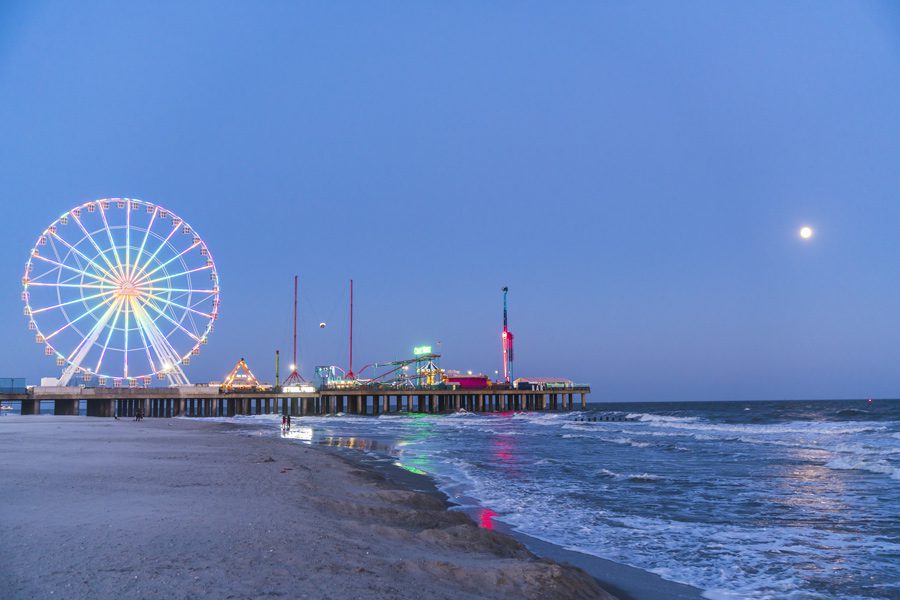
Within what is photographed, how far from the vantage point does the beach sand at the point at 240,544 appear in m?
5.25

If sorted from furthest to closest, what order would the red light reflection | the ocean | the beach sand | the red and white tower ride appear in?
1. the red and white tower ride
2. the red light reflection
3. the ocean
4. the beach sand

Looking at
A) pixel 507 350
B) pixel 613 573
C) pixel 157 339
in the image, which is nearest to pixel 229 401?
pixel 157 339

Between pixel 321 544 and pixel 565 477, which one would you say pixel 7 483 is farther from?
pixel 565 477

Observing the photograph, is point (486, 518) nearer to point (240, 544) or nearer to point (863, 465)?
point (240, 544)

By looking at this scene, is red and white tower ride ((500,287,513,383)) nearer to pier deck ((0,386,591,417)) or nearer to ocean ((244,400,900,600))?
pier deck ((0,386,591,417))

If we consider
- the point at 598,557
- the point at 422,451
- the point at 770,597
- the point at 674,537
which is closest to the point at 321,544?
the point at 598,557

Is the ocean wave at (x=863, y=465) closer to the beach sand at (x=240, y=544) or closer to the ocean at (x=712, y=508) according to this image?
the ocean at (x=712, y=508)

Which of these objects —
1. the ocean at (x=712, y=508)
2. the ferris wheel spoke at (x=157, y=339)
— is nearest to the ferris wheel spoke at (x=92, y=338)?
the ferris wheel spoke at (x=157, y=339)

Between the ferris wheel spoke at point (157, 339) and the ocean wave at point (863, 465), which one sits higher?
the ferris wheel spoke at point (157, 339)

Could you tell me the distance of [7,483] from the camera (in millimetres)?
10391

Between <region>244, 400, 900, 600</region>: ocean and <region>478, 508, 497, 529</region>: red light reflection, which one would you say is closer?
<region>244, 400, 900, 600</region>: ocean

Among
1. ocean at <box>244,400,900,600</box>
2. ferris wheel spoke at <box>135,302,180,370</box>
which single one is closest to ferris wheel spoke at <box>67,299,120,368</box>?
ferris wheel spoke at <box>135,302,180,370</box>

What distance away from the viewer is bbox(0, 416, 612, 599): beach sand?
5246mm

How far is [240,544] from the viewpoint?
6609 millimetres
